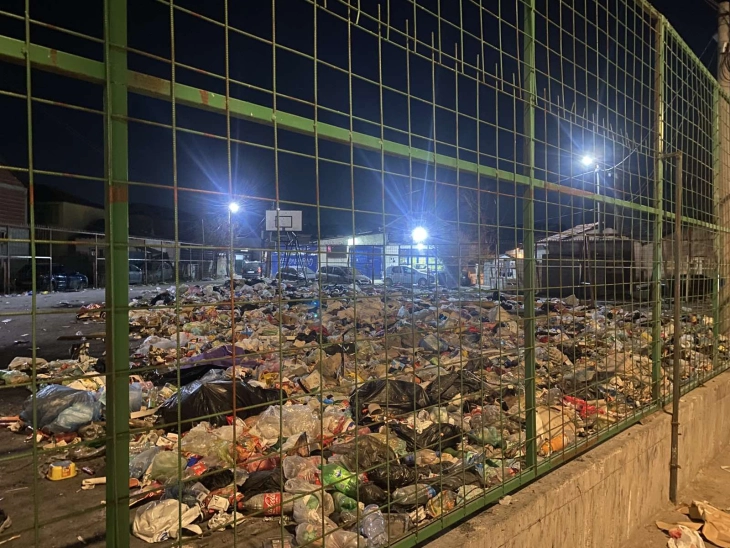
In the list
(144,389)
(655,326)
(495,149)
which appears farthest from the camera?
(144,389)

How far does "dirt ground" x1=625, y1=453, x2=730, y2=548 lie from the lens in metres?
3.10

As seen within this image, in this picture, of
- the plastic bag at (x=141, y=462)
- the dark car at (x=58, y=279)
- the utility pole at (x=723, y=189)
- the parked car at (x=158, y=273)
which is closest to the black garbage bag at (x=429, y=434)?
the plastic bag at (x=141, y=462)

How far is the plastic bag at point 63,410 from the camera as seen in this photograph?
11.1 ft

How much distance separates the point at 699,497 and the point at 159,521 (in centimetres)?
399

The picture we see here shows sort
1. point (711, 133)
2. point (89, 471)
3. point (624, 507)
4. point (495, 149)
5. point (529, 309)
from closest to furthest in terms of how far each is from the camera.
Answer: point (495, 149)
point (529, 309)
point (89, 471)
point (624, 507)
point (711, 133)

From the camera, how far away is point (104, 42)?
1.23 meters

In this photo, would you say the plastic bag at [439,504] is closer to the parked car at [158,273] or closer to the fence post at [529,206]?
the fence post at [529,206]


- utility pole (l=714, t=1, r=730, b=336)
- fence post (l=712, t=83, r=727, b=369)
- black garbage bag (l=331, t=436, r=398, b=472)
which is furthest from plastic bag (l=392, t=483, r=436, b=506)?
utility pole (l=714, t=1, r=730, b=336)

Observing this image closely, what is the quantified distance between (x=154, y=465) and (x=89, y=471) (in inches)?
17.6

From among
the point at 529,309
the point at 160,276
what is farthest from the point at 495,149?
the point at 160,276

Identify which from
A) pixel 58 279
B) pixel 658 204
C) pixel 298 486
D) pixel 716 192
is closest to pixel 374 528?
pixel 298 486

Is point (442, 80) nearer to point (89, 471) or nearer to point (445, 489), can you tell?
point (445, 489)

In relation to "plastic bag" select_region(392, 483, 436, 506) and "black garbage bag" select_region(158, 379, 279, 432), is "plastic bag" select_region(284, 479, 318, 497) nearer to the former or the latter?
"plastic bag" select_region(392, 483, 436, 506)

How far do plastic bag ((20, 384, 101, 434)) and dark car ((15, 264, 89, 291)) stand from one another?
15732mm
